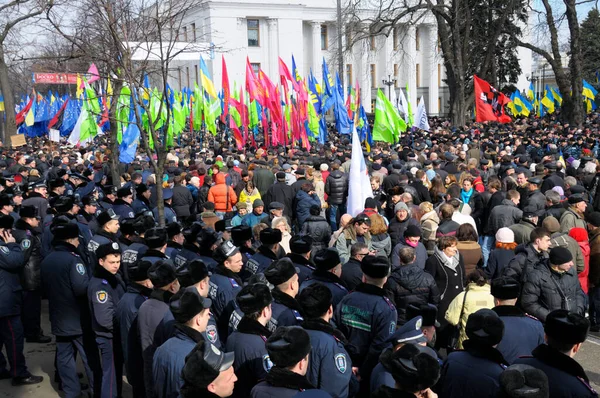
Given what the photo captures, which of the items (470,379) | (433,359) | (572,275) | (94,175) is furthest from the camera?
(94,175)

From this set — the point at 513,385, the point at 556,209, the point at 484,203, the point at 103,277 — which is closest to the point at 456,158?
the point at 484,203

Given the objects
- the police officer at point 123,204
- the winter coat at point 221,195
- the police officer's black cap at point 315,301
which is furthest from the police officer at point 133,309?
the winter coat at point 221,195

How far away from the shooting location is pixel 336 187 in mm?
12047

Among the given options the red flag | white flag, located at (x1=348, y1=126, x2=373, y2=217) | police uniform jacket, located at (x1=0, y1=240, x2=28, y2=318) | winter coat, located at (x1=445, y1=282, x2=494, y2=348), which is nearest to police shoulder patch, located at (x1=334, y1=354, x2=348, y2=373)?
winter coat, located at (x1=445, y1=282, x2=494, y2=348)

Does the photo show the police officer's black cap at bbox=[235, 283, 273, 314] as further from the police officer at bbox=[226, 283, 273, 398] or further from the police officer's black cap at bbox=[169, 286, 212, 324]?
the police officer's black cap at bbox=[169, 286, 212, 324]

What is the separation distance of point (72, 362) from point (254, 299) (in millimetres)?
2983

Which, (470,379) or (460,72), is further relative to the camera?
(460,72)

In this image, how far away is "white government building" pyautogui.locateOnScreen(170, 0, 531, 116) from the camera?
5878 centimetres

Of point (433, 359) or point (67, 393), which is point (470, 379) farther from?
point (67, 393)

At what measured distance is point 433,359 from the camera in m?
2.96

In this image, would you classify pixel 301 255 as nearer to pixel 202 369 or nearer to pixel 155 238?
pixel 155 238

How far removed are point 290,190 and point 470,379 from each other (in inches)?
319

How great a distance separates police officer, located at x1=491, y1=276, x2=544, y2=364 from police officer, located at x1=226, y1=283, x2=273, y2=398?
1.64 m

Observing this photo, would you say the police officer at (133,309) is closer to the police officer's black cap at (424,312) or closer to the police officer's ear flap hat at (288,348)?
the police officer's black cap at (424,312)
